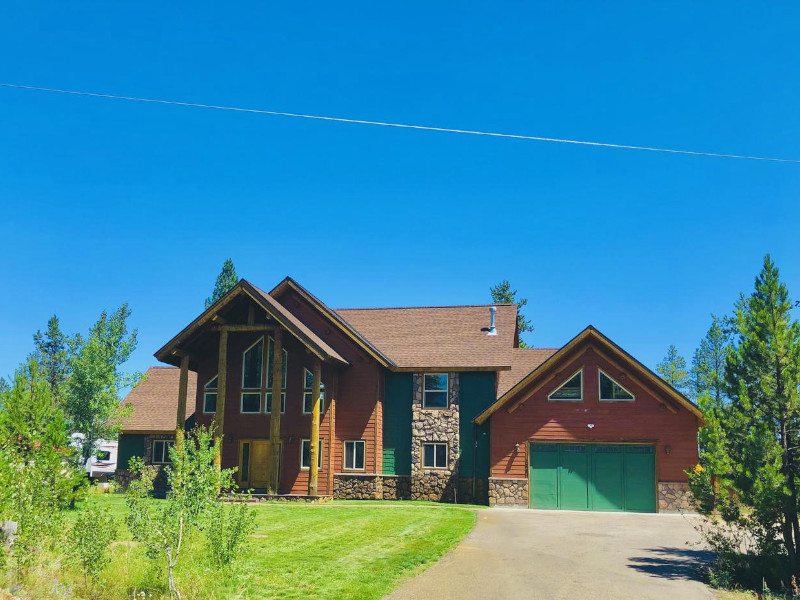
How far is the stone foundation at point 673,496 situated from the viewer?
969 inches

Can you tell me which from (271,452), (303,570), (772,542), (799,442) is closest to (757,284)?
(799,442)

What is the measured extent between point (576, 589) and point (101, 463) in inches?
1310

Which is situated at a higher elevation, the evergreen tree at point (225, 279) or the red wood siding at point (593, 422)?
the evergreen tree at point (225, 279)

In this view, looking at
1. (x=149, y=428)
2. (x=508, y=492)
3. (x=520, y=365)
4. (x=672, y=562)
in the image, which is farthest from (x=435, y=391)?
(x=672, y=562)

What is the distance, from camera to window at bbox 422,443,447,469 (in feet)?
92.2

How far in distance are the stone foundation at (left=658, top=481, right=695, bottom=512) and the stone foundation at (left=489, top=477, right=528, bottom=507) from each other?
14.8 ft

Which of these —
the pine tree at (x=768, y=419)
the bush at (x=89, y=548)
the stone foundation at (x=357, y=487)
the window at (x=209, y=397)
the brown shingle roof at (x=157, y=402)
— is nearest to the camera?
the bush at (x=89, y=548)

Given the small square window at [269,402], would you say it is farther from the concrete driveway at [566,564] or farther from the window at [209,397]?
the concrete driveway at [566,564]

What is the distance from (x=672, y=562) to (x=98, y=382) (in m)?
22.0

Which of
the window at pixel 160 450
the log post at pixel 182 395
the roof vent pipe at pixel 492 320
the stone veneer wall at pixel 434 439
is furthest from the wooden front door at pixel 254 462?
the roof vent pipe at pixel 492 320

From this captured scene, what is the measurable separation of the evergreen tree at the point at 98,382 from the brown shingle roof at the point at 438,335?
986 centimetres

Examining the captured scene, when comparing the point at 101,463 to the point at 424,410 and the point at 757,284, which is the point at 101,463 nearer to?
the point at 424,410

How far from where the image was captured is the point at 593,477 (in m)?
25.7

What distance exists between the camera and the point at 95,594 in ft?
32.8
